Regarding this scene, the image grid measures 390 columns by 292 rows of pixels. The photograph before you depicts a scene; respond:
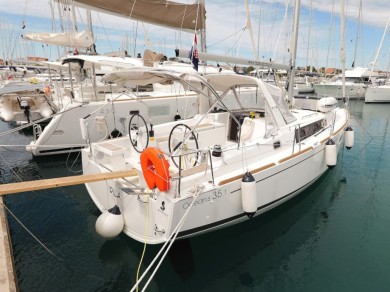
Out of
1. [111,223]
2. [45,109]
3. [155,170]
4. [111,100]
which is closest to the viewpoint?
[155,170]

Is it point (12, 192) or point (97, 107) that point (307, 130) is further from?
point (97, 107)

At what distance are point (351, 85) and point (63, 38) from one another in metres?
28.8

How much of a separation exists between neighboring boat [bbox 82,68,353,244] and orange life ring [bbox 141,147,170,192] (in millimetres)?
13

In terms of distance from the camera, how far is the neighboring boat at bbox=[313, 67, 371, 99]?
2906cm

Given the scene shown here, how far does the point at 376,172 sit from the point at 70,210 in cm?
828

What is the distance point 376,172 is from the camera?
8.37m

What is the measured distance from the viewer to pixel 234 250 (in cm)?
481

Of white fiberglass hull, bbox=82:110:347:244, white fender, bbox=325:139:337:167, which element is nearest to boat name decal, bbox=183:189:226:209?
white fiberglass hull, bbox=82:110:347:244

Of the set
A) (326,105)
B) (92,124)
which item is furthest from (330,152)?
(92,124)

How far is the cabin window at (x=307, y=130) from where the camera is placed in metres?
6.04

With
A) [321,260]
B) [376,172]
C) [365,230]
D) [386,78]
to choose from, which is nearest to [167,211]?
[321,260]

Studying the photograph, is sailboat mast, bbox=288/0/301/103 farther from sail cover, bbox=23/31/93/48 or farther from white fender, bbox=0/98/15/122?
white fender, bbox=0/98/15/122

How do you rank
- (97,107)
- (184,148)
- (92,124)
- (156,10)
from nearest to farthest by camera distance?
(184,148), (156,10), (92,124), (97,107)

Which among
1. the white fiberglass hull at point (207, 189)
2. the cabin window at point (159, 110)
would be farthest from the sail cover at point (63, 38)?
the white fiberglass hull at point (207, 189)
